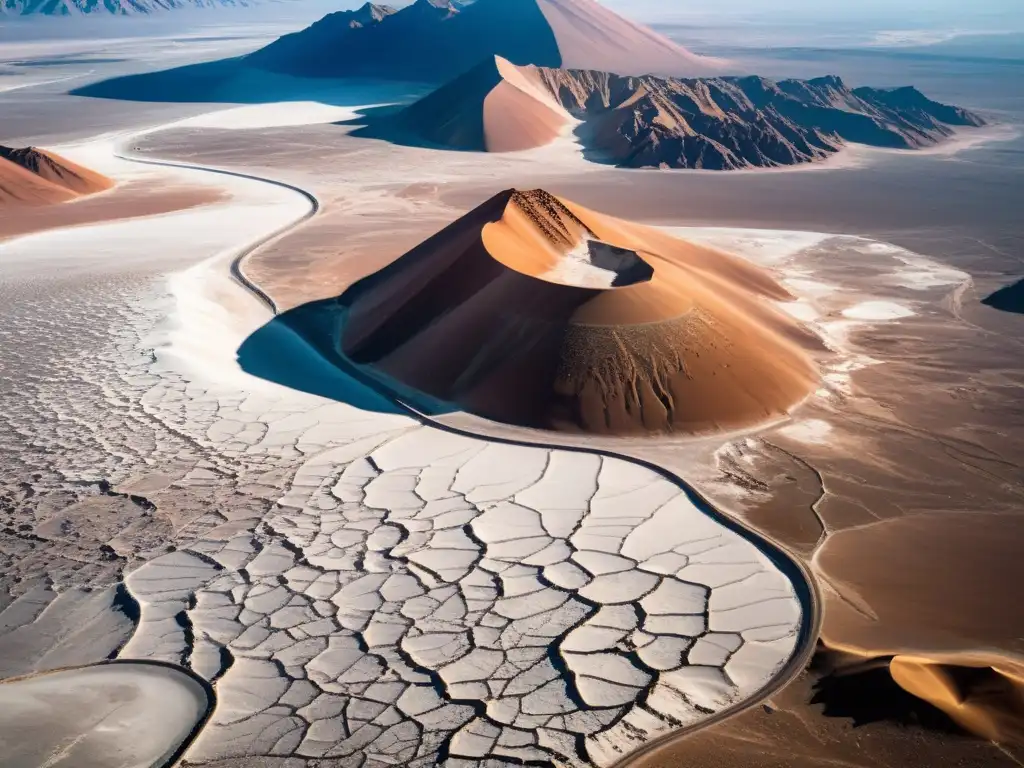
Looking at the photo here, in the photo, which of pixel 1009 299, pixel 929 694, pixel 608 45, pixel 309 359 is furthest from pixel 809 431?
pixel 608 45

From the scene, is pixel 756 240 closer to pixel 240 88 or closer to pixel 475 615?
pixel 475 615

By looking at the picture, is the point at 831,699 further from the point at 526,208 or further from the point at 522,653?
the point at 526,208

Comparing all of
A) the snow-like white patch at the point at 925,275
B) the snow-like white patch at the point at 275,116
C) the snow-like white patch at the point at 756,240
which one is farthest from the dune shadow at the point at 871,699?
the snow-like white patch at the point at 275,116

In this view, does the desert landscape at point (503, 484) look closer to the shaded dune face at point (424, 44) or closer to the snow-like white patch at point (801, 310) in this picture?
→ the snow-like white patch at point (801, 310)

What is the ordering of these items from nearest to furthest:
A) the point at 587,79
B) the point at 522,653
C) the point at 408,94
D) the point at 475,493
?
the point at 522,653
the point at 475,493
the point at 587,79
the point at 408,94

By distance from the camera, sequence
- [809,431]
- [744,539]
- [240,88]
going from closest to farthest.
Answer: [744,539]
[809,431]
[240,88]

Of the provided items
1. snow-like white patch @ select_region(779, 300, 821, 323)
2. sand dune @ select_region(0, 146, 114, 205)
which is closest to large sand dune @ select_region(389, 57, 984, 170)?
sand dune @ select_region(0, 146, 114, 205)

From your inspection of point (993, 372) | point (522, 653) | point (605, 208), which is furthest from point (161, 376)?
point (605, 208)
